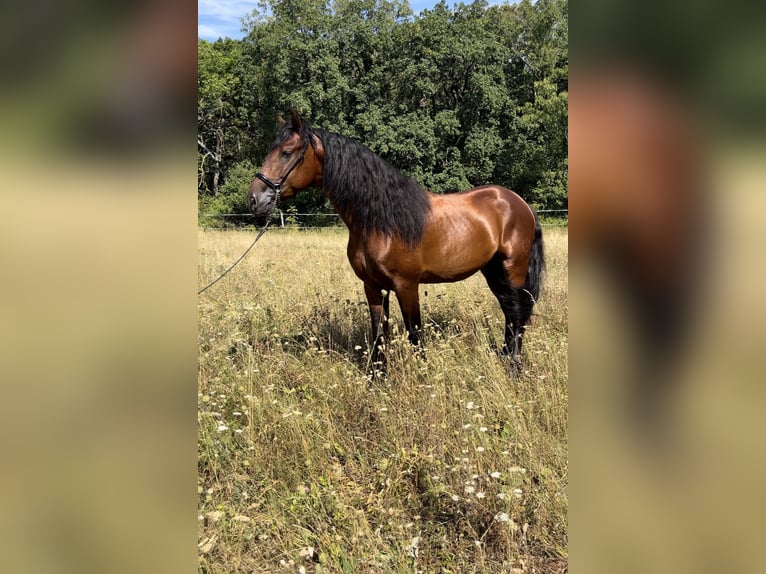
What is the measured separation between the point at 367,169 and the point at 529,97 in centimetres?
2926

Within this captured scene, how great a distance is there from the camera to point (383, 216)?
395 centimetres

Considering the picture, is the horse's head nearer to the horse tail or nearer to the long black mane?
the long black mane

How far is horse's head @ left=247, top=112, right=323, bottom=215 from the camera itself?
395 cm

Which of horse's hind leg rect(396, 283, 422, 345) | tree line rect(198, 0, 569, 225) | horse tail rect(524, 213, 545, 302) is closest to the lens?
horse's hind leg rect(396, 283, 422, 345)

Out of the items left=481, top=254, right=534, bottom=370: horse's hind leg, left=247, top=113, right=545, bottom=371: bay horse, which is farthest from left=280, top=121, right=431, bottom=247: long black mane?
left=481, top=254, right=534, bottom=370: horse's hind leg

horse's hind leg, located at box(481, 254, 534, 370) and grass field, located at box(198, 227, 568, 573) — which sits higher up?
horse's hind leg, located at box(481, 254, 534, 370)

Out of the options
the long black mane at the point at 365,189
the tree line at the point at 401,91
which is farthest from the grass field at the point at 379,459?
the tree line at the point at 401,91

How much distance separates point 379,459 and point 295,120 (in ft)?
8.29

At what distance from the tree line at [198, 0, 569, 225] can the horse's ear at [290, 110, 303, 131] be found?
74.3 feet

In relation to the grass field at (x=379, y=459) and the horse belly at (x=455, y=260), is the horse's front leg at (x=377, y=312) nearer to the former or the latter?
the grass field at (x=379, y=459)

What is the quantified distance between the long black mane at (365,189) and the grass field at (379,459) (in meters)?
0.92
